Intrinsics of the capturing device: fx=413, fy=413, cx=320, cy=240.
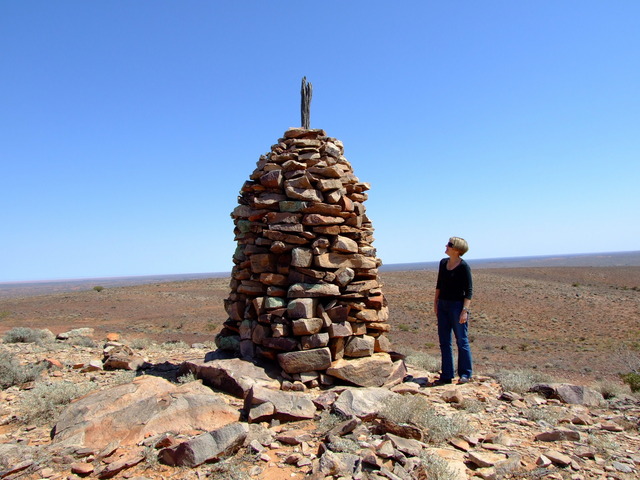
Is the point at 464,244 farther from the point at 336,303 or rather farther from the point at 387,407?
the point at 387,407

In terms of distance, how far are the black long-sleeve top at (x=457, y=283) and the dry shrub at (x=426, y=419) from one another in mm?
1943

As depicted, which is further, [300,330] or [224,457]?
[300,330]

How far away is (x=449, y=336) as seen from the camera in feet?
20.7

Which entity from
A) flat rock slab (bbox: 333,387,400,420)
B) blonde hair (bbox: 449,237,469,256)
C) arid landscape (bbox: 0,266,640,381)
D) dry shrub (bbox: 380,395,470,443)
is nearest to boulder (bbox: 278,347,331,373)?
flat rock slab (bbox: 333,387,400,420)

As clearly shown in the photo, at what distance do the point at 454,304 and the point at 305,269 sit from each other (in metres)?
2.33

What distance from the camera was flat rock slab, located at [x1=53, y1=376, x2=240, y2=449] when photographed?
14.2ft

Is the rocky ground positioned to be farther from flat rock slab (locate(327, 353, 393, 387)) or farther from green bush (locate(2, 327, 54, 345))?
green bush (locate(2, 327, 54, 345))

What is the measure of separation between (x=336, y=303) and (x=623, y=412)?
410cm

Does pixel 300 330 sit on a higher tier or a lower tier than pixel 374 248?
lower

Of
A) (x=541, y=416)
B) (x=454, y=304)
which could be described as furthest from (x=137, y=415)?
(x=541, y=416)

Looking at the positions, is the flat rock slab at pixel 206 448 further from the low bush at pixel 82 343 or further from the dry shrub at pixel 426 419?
the low bush at pixel 82 343

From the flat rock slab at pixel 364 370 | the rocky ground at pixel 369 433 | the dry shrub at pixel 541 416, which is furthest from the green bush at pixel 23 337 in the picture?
the dry shrub at pixel 541 416

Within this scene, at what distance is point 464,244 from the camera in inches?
250

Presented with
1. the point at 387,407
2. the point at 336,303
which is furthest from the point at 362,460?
the point at 336,303
